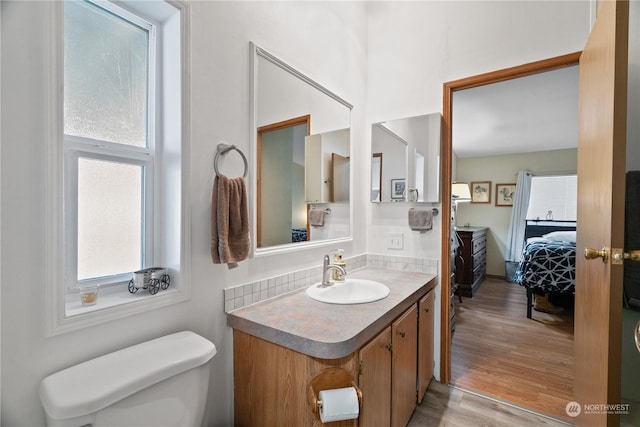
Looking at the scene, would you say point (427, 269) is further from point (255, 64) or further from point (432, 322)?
point (255, 64)

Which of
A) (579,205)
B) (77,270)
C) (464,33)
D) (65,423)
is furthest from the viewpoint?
(464,33)

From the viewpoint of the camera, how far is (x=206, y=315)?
3.85ft

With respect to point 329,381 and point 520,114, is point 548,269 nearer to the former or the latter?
point 520,114

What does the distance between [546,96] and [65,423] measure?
420 cm

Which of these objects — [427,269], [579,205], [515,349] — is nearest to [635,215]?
[579,205]

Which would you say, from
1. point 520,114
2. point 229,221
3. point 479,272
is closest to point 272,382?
point 229,221

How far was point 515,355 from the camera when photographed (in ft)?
8.16

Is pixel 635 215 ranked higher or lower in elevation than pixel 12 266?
higher

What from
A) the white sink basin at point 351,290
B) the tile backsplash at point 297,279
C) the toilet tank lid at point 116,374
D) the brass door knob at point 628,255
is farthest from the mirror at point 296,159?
the brass door knob at point 628,255

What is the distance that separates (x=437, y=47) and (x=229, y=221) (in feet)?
6.30

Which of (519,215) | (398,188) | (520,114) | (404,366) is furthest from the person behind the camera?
(519,215)

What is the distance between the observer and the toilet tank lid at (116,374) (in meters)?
0.70

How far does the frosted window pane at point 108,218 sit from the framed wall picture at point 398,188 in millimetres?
1624

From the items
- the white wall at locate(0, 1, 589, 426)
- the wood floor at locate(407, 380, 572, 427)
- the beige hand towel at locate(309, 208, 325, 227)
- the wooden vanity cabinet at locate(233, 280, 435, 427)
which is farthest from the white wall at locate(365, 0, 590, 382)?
the wooden vanity cabinet at locate(233, 280, 435, 427)
